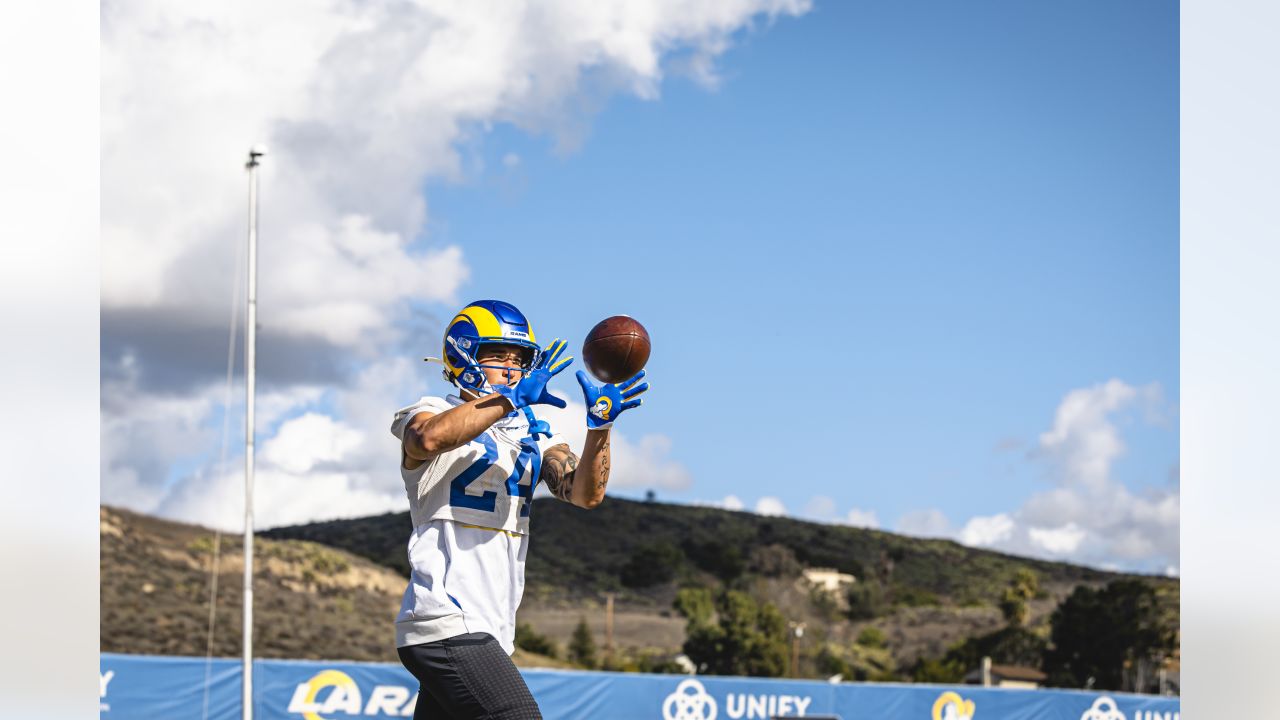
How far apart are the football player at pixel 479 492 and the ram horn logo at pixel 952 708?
16.0 m

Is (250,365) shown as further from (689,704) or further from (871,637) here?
(871,637)

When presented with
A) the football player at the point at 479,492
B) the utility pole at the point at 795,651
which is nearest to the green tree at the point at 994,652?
the utility pole at the point at 795,651

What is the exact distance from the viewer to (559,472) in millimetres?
4477

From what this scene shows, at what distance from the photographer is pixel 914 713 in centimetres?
1909

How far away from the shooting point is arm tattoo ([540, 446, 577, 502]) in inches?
175

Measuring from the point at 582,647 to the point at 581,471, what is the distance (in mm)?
62997

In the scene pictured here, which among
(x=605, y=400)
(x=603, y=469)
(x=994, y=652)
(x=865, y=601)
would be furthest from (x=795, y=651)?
(x=605, y=400)

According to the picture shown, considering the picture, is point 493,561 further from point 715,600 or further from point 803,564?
point 803,564

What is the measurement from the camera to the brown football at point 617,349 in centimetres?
455

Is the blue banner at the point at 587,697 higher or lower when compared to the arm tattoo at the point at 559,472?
lower

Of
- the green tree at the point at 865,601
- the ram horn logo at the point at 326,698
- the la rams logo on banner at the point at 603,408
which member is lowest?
the green tree at the point at 865,601

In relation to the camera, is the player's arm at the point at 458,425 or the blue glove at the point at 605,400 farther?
the blue glove at the point at 605,400

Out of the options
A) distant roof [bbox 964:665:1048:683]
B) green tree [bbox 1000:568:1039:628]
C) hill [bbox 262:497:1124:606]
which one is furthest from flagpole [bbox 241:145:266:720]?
green tree [bbox 1000:568:1039:628]

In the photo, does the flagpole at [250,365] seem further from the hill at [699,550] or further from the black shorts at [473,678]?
the hill at [699,550]
